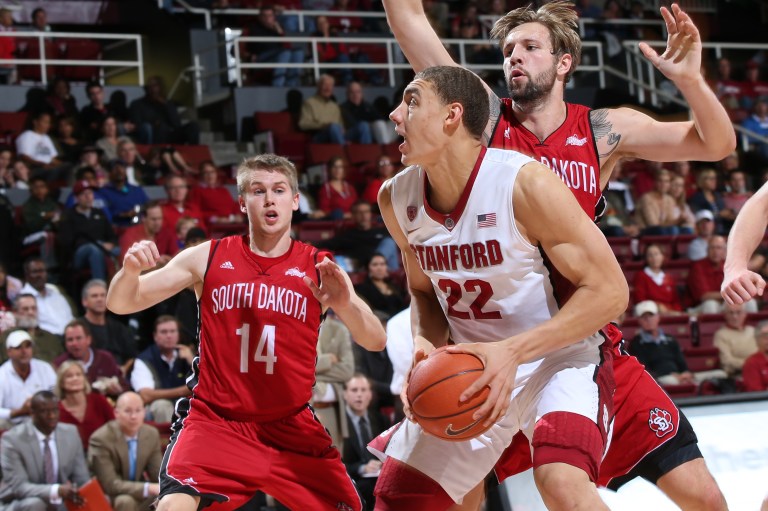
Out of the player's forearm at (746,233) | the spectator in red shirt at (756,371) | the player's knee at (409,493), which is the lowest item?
the spectator in red shirt at (756,371)

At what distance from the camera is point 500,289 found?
3.71 meters

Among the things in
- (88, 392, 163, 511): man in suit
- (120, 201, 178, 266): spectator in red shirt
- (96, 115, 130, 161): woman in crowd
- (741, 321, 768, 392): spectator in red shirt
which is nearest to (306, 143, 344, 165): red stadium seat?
(96, 115, 130, 161): woman in crowd

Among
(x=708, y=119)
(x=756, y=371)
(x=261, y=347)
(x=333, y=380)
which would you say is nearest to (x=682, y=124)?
(x=708, y=119)

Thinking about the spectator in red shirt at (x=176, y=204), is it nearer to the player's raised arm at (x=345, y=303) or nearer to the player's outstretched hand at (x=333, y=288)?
the player's raised arm at (x=345, y=303)

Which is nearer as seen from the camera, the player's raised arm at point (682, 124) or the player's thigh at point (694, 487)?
the player's thigh at point (694, 487)

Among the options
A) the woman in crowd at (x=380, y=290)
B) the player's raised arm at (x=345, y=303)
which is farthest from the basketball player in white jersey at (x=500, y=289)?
the woman in crowd at (x=380, y=290)

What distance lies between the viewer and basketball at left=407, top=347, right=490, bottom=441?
10.8 feet

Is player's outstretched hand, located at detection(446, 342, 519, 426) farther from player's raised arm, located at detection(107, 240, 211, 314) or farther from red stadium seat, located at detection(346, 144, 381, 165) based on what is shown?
red stadium seat, located at detection(346, 144, 381, 165)

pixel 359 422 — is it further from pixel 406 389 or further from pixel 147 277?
pixel 406 389

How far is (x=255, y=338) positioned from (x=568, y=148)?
1.64m

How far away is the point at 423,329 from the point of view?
4.00 metres

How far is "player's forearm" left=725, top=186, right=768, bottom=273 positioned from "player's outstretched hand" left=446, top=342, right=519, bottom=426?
A: 122 cm

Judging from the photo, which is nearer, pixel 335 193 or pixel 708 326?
pixel 708 326

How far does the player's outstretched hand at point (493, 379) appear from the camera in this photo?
326cm
